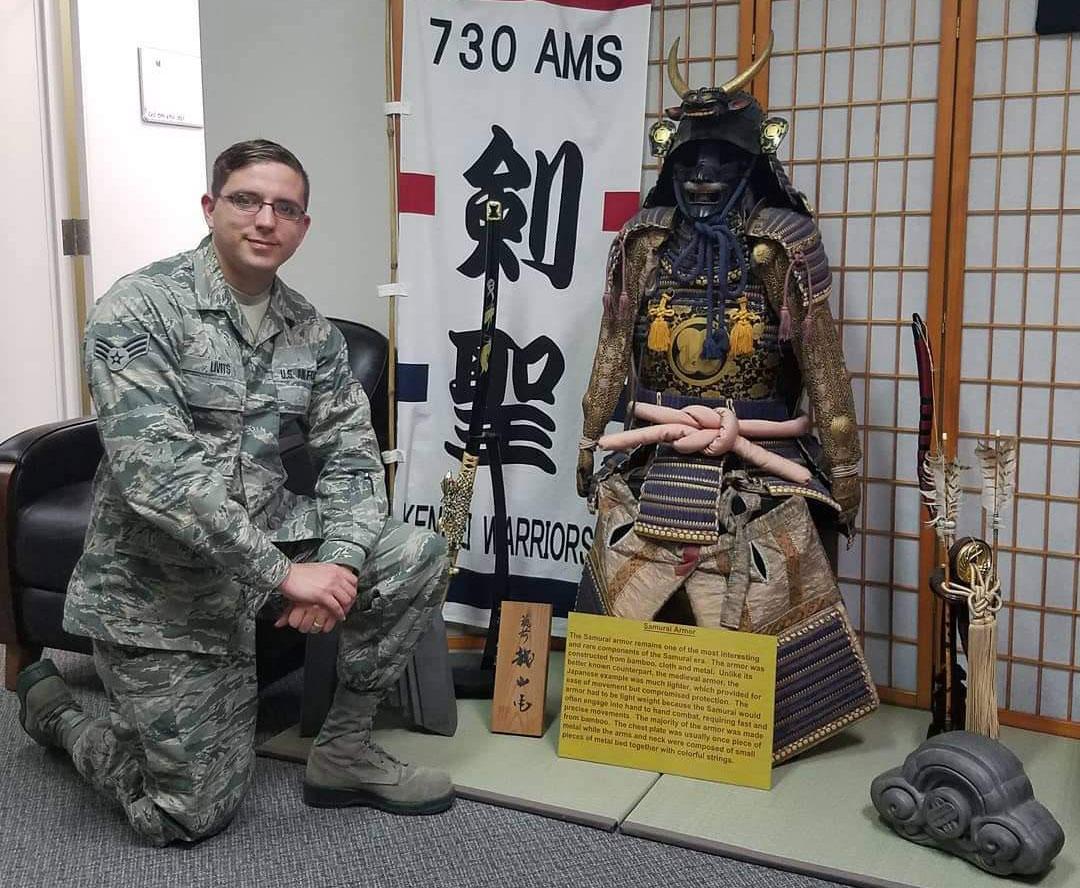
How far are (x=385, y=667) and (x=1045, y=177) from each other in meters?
1.65

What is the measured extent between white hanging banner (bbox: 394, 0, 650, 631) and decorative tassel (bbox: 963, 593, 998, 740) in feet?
3.39

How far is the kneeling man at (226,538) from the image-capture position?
77.5 inches

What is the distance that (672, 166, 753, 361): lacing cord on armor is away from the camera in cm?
243

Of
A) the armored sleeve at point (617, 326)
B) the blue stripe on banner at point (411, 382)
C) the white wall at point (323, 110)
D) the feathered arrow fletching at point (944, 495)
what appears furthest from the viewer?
the white wall at point (323, 110)

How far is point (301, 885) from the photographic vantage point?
1939mm

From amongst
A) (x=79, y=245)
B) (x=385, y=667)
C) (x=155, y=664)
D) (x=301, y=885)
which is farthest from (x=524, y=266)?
(x=79, y=245)

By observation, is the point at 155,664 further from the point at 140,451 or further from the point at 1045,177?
the point at 1045,177

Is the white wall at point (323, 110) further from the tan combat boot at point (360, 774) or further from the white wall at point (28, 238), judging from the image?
the tan combat boot at point (360, 774)

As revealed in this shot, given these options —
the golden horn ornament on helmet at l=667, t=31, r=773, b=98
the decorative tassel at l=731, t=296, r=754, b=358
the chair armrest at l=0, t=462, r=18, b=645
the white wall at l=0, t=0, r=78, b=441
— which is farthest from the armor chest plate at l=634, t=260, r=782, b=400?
the white wall at l=0, t=0, r=78, b=441

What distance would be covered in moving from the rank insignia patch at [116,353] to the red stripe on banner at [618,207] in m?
1.27

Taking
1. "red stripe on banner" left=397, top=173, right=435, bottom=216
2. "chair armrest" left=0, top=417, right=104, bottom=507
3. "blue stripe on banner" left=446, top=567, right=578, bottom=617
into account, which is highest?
"red stripe on banner" left=397, top=173, right=435, bottom=216

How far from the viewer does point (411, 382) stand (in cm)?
304

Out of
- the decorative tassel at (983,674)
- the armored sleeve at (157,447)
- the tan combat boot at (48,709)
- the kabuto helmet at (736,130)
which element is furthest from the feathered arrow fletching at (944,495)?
the tan combat boot at (48,709)

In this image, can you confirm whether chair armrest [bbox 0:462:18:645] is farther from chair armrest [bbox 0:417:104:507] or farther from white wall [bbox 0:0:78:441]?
white wall [bbox 0:0:78:441]
